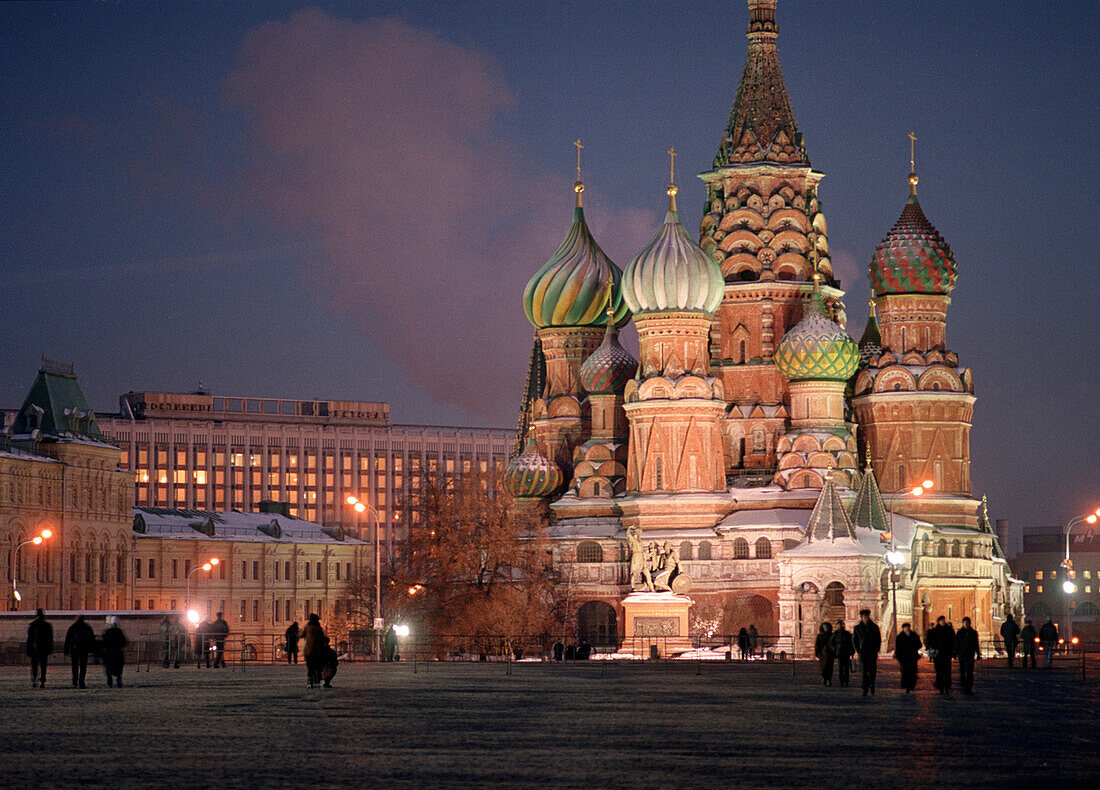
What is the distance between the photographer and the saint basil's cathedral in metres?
78.2

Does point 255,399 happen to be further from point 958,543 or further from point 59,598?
point 958,543

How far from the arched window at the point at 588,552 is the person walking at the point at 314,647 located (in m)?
50.9

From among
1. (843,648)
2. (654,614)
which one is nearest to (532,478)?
(654,614)

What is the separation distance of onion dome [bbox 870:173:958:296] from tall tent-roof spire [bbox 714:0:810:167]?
5582mm

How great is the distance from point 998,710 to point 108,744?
488 inches

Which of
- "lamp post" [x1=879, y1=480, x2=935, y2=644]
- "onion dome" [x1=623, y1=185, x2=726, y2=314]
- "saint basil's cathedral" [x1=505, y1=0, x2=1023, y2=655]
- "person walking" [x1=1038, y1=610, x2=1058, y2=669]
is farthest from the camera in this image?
"onion dome" [x1=623, y1=185, x2=726, y2=314]

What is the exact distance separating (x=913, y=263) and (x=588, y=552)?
58.7ft

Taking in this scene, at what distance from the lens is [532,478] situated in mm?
87062

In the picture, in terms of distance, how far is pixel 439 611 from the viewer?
2790 inches

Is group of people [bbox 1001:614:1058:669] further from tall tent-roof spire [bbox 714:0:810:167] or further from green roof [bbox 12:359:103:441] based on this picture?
green roof [bbox 12:359:103:441]

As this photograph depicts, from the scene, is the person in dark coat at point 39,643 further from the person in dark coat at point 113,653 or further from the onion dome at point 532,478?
the onion dome at point 532,478

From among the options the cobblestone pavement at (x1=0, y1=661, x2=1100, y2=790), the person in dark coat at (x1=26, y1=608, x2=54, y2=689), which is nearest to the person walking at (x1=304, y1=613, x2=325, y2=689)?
the cobblestone pavement at (x1=0, y1=661, x2=1100, y2=790)

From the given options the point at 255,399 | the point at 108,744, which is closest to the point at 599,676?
the point at 108,744

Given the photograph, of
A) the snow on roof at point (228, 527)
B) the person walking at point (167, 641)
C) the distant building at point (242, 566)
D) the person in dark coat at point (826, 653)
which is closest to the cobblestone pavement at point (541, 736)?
the person in dark coat at point (826, 653)
